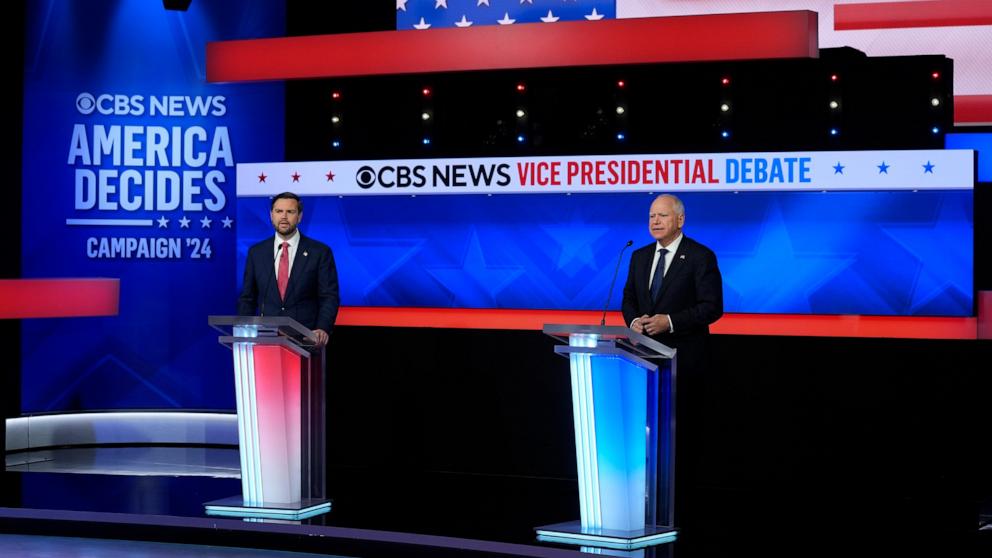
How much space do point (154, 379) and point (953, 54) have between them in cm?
630

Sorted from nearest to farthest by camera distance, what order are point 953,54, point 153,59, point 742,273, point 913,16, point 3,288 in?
point 3,288 < point 742,273 < point 153,59 < point 913,16 < point 953,54

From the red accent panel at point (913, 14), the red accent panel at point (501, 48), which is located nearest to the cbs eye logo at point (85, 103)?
the red accent panel at point (501, 48)

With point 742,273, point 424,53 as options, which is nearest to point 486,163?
point 424,53

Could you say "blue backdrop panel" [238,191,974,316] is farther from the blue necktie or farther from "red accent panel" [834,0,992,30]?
the blue necktie

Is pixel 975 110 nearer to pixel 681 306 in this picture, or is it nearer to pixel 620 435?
pixel 681 306

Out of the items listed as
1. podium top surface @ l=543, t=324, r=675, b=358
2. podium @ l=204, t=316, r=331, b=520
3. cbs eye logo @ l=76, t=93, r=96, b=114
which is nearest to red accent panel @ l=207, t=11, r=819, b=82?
cbs eye logo @ l=76, t=93, r=96, b=114

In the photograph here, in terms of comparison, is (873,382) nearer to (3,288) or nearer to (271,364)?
(271,364)

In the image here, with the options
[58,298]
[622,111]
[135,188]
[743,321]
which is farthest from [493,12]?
[58,298]

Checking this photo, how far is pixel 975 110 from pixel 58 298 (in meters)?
6.53

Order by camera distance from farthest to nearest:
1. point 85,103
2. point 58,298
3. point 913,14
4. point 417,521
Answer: point 913,14 → point 85,103 → point 58,298 → point 417,521

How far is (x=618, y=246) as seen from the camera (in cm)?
746

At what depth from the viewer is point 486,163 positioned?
24.3 ft

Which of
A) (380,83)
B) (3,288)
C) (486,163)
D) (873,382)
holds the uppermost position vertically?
(380,83)

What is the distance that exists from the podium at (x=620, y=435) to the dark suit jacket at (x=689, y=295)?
279 millimetres
